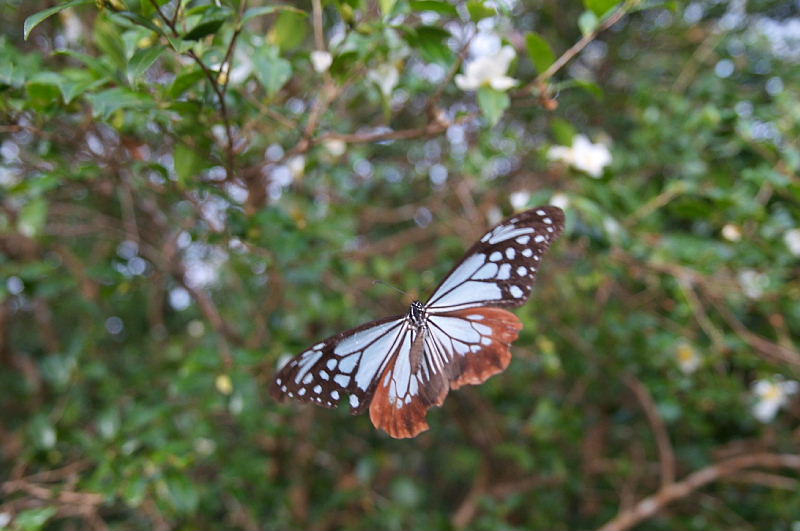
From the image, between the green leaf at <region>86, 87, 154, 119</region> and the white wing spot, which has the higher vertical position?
the green leaf at <region>86, 87, 154, 119</region>

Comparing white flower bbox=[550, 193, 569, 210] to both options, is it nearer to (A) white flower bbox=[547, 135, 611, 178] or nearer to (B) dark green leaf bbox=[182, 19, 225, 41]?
(A) white flower bbox=[547, 135, 611, 178]

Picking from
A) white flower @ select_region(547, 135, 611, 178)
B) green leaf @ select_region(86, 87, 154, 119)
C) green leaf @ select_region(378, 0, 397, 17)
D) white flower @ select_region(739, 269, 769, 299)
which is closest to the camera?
green leaf @ select_region(86, 87, 154, 119)

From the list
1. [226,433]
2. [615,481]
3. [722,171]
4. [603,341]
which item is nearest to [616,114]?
[722,171]

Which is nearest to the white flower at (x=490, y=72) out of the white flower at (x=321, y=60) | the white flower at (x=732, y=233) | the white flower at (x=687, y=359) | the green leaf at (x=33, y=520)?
the white flower at (x=321, y=60)

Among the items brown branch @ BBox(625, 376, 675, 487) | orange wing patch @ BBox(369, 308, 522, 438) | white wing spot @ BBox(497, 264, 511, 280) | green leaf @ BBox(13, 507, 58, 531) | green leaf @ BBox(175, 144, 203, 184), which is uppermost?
green leaf @ BBox(175, 144, 203, 184)

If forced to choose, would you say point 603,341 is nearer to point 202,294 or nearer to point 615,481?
point 615,481

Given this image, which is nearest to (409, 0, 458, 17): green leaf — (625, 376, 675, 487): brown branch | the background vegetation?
the background vegetation
